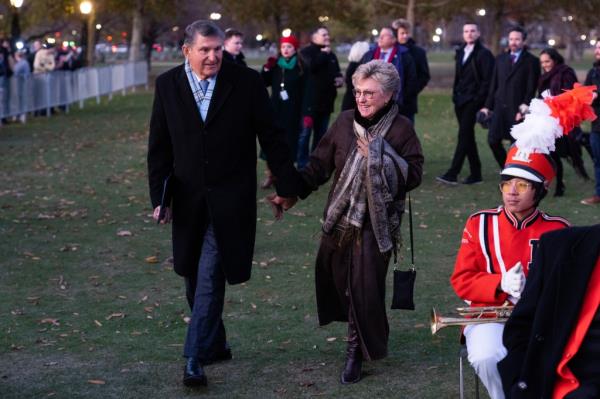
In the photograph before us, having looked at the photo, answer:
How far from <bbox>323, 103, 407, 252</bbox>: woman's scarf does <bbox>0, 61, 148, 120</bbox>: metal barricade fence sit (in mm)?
18682

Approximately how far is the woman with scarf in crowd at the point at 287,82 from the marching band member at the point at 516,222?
28.0ft

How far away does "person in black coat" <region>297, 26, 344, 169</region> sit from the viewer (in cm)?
1422

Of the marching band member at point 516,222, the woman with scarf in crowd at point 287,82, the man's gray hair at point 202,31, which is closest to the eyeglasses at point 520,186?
the marching band member at point 516,222

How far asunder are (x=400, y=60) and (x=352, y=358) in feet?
26.3

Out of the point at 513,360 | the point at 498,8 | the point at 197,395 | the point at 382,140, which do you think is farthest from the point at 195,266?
the point at 498,8

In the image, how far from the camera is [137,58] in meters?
49.7

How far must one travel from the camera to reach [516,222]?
17.4 feet

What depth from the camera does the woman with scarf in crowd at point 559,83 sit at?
491 inches

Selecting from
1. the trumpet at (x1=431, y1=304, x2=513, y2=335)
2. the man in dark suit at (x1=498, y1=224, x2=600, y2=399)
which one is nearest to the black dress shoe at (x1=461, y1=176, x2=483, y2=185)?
the trumpet at (x1=431, y1=304, x2=513, y2=335)

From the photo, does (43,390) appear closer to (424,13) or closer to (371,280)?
(371,280)

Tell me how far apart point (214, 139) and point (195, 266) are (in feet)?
2.36

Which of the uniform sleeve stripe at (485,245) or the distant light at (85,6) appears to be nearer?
the uniform sleeve stripe at (485,245)

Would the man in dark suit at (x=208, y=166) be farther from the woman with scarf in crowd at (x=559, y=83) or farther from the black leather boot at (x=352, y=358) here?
the woman with scarf in crowd at (x=559, y=83)

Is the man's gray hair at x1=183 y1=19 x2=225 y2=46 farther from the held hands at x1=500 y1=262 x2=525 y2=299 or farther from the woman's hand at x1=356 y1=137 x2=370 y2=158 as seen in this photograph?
the held hands at x1=500 y1=262 x2=525 y2=299
